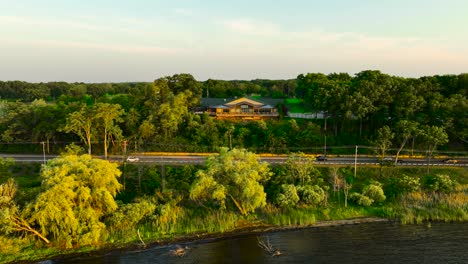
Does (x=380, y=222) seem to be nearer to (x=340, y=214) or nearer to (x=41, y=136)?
(x=340, y=214)

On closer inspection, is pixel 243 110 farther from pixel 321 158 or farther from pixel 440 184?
pixel 440 184

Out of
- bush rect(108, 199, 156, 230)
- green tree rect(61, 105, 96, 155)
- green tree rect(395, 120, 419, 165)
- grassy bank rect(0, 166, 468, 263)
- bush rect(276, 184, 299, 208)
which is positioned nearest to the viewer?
grassy bank rect(0, 166, 468, 263)

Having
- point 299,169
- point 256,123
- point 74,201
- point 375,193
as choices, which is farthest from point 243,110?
point 74,201

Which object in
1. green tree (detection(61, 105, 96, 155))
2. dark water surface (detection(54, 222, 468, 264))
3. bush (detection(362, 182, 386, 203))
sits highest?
green tree (detection(61, 105, 96, 155))

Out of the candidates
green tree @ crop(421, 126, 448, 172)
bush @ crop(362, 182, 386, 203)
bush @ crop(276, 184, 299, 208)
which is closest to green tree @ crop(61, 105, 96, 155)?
bush @ crop(276, 184, 299, 208)

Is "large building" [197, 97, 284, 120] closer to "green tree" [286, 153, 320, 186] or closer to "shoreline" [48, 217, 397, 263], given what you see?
"green tree" [286, 153, 320, 186]

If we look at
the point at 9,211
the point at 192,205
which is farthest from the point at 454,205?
the point at 9,211
